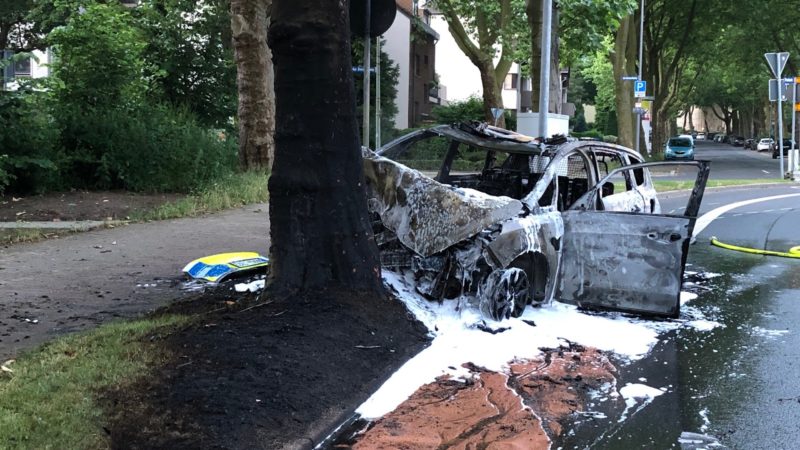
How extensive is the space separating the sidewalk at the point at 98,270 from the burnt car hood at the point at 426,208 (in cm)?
223

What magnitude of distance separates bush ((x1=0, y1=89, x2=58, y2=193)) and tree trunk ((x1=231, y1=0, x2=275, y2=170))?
13.2 ft

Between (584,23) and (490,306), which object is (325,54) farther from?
(584,23)

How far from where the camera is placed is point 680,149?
1750 inches

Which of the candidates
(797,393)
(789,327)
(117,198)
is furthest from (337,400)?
(117,198)

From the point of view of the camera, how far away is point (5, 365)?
461cm

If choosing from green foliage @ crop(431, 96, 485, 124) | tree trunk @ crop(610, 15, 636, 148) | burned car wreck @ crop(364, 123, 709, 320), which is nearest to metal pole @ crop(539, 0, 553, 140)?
burned car wreck @ crop(364, 123, 709, 320)

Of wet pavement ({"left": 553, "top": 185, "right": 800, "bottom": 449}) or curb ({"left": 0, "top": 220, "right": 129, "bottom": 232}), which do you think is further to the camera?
curb ({"left": 0, "top": 220, "right": 129, "bottom": 232})

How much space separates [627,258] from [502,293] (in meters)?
1.27

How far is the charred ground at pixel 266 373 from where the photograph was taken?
3639 millimetres

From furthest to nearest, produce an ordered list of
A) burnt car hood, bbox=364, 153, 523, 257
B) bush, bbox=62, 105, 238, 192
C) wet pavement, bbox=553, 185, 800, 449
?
bush, bbox=62, 105, 238, 192 → burnt car hood, bbox=364, 153, 523, 257 → wet pavement, bbox=553, 185, 800, 449

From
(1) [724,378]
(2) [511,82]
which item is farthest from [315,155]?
(2) [511,82]

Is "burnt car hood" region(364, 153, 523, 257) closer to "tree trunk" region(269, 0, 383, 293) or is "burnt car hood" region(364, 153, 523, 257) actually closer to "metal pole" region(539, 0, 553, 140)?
"tree trunk" region(269, 0, 383, 293)

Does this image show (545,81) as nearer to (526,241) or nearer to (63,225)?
(526,241)

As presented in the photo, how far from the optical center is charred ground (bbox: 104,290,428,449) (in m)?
3.64
